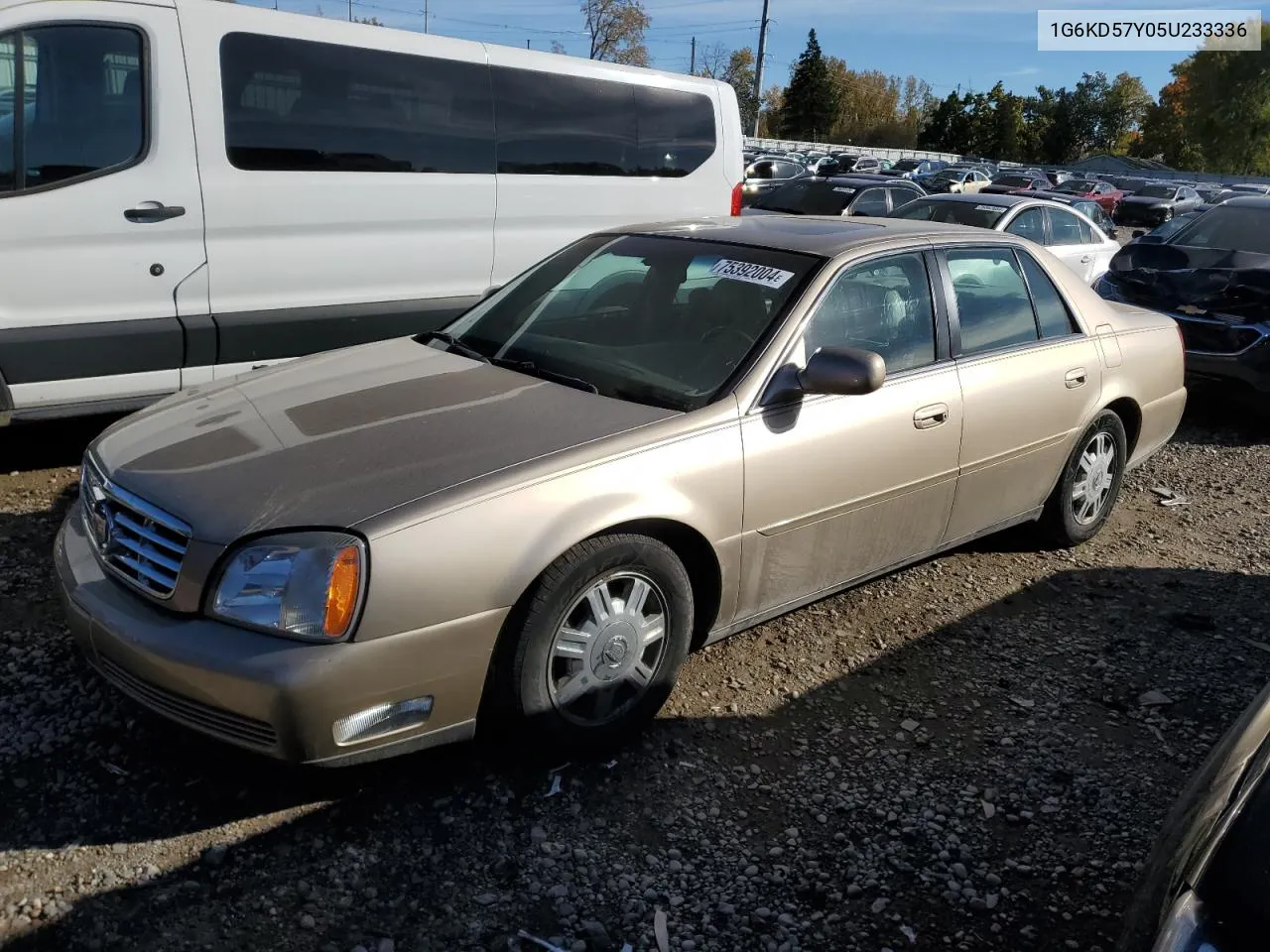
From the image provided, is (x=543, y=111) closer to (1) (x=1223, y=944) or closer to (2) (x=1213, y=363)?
(2) (x=1213, y=363)

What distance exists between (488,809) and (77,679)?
1.50 metres

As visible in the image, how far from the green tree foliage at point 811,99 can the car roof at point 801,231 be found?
76.2 m

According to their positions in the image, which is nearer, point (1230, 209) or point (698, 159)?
point (698, 159)

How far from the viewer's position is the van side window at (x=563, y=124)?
21.5 feet

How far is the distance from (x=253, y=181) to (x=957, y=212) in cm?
784

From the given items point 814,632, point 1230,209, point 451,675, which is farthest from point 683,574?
point 1230,209

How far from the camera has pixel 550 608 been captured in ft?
9.53

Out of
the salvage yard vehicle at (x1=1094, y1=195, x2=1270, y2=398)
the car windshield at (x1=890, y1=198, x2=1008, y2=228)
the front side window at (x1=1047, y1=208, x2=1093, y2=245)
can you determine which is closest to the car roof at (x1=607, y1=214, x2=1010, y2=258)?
the salvage yard vehicle at (x1=1094, y1=195, x2=1270, y2=398)

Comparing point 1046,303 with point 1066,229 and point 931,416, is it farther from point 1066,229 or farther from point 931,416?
point 1066,229

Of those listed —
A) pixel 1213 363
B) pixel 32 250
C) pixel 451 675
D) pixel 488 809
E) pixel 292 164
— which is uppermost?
pixel 292 164

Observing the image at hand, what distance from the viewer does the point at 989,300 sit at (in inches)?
175

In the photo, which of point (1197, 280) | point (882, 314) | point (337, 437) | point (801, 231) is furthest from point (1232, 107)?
point (337, 437)

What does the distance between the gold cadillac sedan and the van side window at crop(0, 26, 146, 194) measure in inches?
79.8

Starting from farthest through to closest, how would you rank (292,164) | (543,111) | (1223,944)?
(543,111), (292,164), (1223,944)
